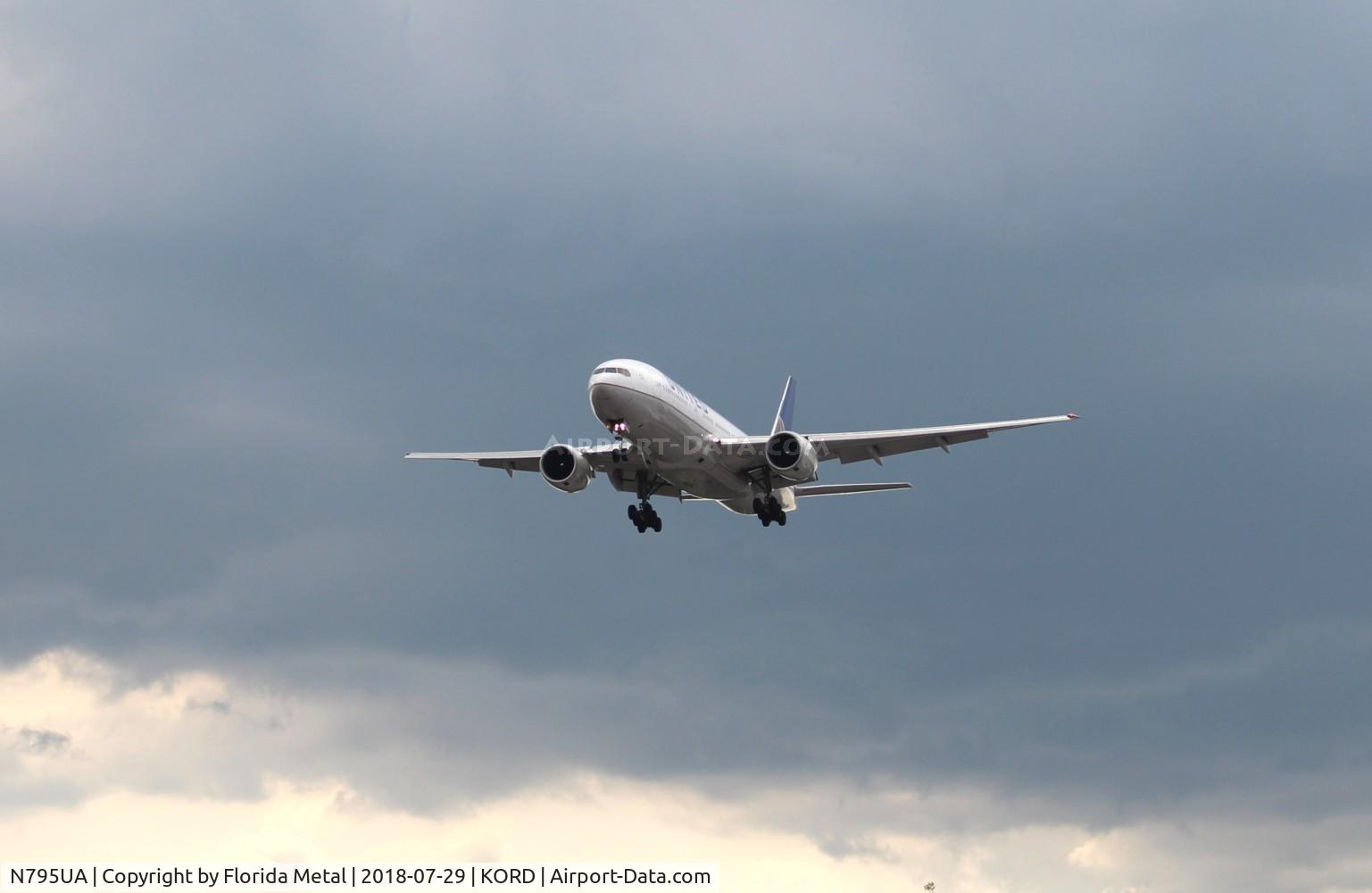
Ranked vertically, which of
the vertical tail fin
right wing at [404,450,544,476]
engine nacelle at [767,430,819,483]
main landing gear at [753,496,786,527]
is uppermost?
the vertical tail fin

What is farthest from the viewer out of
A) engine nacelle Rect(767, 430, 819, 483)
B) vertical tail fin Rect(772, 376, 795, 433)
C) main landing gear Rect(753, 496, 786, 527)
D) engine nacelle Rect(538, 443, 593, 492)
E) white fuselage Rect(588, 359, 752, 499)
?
vertical tail fin Rect(772, 376, 795, 433)

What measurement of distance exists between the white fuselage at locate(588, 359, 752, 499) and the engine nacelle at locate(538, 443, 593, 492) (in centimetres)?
373

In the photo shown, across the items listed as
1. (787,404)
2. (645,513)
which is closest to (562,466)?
(645,513)

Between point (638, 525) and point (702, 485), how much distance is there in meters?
5.93

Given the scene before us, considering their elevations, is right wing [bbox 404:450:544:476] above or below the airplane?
above

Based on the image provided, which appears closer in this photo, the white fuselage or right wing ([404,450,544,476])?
the white fuselage

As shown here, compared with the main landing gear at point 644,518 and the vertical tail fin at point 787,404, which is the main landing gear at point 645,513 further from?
the vertical tail fin at point 787,404

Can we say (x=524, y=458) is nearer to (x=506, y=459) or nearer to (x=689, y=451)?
(x=506, y=459)

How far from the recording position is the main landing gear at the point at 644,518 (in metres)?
83.2

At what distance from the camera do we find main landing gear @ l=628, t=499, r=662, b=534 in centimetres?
8319

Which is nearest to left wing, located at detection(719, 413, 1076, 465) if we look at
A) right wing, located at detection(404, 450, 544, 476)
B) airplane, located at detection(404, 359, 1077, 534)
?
airplane, located at detection(404, 359, 1077, 534)

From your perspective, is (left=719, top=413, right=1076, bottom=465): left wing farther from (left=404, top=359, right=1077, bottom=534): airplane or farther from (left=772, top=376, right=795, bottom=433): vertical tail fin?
(left=772, top=376, right=795, bottom=433): vertical tail fin

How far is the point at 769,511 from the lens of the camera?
267 feet

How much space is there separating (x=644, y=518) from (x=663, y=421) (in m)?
11.1
